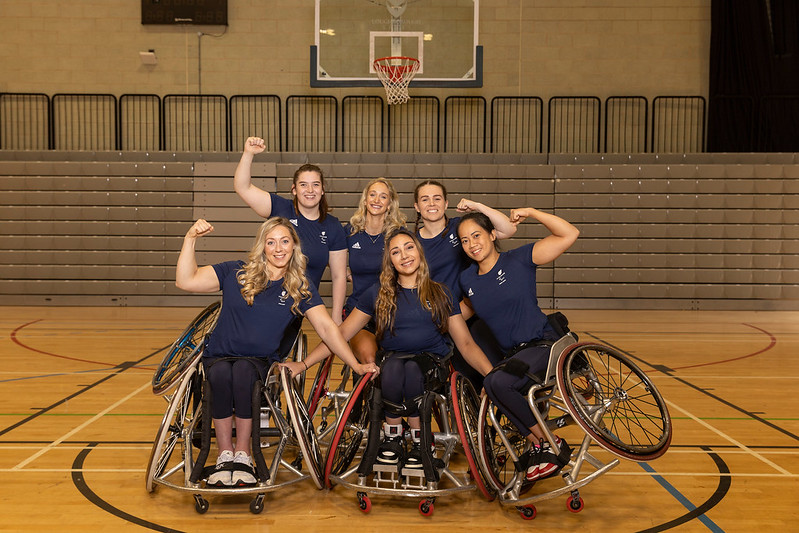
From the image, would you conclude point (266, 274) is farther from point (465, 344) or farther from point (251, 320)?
point (465, 344)

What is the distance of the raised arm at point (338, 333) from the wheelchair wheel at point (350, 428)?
79 millimetres

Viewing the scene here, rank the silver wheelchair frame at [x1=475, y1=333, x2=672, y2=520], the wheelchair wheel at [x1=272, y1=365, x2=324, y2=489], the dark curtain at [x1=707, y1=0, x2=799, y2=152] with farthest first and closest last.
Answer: the dark curtain at [x1=707, y1=0, x2=799, y2=152], the wheelchair wheel at [x1=272, y1=365, x2=324, y2=489], the silver wheelchair frame at [x1=475, y1=333, x2=672, y2=520]

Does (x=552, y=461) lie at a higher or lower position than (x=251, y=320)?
lower

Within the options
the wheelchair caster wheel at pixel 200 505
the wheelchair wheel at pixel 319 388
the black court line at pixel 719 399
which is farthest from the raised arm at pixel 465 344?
the black court line at pixel 719 399

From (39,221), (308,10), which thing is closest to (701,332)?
→ (308,10)

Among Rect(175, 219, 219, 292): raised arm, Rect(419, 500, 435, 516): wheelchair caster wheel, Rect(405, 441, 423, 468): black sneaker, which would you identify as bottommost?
Rect(419, 500, 435, 516): wheelchair caster wheel

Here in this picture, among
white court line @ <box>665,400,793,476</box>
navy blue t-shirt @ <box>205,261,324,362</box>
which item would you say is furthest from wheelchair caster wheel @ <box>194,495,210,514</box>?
white court line @ <box>665,400,793,476</box>

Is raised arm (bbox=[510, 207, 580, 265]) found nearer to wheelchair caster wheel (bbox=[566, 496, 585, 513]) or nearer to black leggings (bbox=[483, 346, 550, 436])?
black leggings (bbox=[483, 346, 550, 436])

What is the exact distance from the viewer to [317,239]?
4098 millimetres

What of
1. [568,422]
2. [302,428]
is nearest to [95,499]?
[302,428]

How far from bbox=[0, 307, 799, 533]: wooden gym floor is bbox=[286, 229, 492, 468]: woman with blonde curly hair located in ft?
1.71

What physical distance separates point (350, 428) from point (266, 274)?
83cm

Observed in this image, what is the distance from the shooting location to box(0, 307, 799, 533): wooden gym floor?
3.01 meters

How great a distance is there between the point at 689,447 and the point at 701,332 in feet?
16.5
